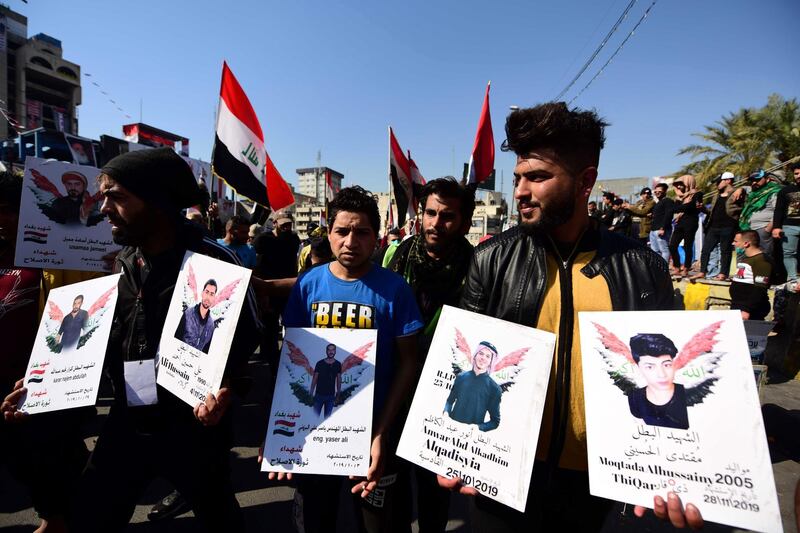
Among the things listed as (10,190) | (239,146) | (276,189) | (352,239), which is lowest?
A: (352,239)

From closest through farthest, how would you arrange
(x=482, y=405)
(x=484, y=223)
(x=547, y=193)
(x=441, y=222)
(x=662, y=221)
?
(x=482, y=405) < (x=547, y=193) < (x=441, y=222) < (x=662, y=221) < (x=484, y=223)

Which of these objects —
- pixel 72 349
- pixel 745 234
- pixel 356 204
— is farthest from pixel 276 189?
pixel 745 234

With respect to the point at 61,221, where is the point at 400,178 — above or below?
above

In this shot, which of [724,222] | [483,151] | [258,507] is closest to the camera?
[258,507]

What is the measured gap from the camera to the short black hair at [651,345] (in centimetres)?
116

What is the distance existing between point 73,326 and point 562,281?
217 centimetres

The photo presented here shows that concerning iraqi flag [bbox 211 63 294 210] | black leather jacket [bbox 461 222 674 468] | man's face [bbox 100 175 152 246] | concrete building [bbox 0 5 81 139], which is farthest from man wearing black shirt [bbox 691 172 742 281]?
concrete building [bbox 0 5 81 139]

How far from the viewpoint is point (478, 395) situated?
132 cm

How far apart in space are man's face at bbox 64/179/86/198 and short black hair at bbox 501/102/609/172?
2647mm

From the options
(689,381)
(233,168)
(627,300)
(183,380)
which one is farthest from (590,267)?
(233,168)

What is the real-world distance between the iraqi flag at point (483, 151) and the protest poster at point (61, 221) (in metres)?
3.30

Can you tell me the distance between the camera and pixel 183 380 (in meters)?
1.55

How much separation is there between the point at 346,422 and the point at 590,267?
3.73ft

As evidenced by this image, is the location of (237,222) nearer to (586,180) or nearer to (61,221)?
(61,221)
